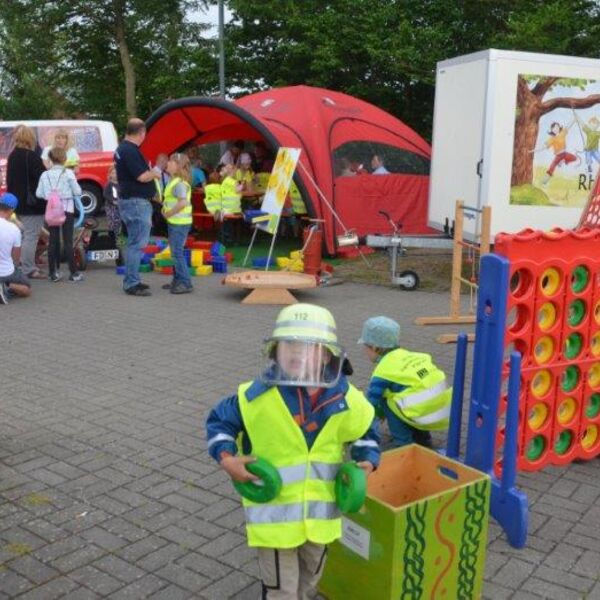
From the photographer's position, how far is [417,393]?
479 centimetres

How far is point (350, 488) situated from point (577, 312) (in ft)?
7.95

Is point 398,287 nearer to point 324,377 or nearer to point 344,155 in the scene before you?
point 344,155

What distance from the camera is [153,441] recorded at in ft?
17.4

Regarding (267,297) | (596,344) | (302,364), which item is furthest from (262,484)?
(267,297)

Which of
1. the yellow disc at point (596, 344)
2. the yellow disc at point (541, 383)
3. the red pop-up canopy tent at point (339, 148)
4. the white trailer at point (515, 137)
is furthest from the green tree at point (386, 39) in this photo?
the yellow disc at point (541, 383)

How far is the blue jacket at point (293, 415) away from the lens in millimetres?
2891

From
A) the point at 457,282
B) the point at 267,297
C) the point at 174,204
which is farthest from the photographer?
the point at 174,204

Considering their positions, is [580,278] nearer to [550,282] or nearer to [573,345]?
[550,282]

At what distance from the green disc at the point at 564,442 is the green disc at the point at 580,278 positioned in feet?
2.84

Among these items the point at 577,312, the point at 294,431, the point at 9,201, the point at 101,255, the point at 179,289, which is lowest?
the point at 179,289

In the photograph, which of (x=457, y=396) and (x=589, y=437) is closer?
(x=457, y=396)

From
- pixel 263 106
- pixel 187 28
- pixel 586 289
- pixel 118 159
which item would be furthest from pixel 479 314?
pixel 187 28

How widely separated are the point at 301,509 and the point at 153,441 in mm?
2611

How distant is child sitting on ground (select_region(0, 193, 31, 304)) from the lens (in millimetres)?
9266
